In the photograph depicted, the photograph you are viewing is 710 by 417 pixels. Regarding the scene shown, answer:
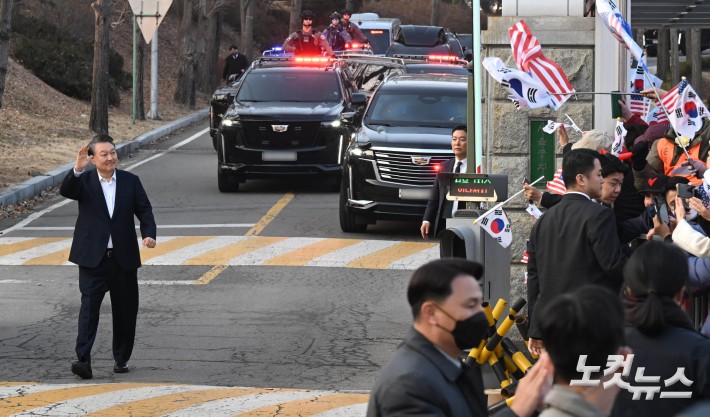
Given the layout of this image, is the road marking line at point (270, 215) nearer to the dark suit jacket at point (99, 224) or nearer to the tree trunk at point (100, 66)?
the dark suit jacket at point (99, 224)

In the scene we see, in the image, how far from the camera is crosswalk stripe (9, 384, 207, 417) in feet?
29.8

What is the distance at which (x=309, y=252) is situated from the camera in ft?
51.1

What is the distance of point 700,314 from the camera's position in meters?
8.05

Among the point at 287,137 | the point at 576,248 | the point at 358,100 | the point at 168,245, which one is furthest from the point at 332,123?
the point at 576,248

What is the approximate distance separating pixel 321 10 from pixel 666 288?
66.8 meters

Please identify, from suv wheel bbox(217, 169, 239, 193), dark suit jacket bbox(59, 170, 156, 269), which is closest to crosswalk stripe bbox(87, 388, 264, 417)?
dark suit jacket bbox(59, 170, 156, 269)

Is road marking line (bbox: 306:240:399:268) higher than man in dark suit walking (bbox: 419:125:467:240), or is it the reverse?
man in dark suit walking (bbox: 419:125:467:240)

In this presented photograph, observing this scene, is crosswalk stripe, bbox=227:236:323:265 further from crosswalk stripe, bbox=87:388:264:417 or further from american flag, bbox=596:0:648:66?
american flag, bbox=596:0:648:66

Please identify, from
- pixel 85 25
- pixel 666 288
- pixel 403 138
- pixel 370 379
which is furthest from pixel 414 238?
pixel 85 25

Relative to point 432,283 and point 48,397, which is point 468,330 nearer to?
point 432,283

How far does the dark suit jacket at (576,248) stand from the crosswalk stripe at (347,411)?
167 centimetres

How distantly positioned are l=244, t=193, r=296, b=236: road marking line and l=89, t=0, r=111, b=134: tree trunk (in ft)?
30.2

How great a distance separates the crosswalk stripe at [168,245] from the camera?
15.4 metres

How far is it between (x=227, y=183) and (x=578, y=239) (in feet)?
44.2
